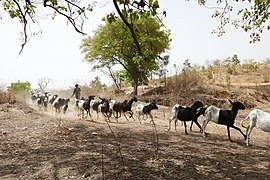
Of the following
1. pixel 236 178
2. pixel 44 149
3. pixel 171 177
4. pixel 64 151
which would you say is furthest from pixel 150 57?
pixel 44 149

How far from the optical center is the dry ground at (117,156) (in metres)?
4.43

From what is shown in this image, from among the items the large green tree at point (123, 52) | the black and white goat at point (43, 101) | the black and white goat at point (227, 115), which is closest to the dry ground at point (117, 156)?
the black and white goat at point (227, 115)

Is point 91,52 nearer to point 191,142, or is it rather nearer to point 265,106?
point 265,106

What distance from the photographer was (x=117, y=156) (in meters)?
5.24

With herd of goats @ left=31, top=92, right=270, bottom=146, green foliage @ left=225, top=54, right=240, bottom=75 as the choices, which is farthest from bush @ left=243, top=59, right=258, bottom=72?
herd of goats @ left=31, top=92, right=270, bottom=146

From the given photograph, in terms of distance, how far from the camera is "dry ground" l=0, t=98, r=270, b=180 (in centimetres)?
443

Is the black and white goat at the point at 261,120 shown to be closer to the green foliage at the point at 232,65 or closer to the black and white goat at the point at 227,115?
the black and white goat at the point at 227,115

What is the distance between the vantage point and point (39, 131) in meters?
7.70

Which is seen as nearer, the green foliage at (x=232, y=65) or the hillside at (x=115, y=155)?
the hillside at (x=115, y=155)

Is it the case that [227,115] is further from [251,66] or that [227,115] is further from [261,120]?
[251,66]

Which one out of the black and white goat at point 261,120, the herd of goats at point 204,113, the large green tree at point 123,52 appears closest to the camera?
the black and white goat at point 261,120

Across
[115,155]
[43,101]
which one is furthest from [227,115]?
[43,101]

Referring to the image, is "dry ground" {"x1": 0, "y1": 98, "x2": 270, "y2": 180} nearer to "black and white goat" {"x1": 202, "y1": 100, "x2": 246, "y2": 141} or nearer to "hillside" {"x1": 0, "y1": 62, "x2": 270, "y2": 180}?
"hillside" {"x1": 0, "y1": 62, "x2": 270, "y2": 180}

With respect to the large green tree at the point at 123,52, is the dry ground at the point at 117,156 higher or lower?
lower
